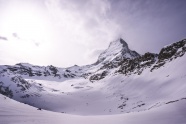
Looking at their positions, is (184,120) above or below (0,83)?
below

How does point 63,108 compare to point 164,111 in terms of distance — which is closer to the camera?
point 164,111

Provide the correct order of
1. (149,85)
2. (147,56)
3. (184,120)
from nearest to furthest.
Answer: (184,120), (149,85), (147,56)

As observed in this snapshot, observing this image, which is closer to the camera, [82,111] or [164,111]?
[164,111]

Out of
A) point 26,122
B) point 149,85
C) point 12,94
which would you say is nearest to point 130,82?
point 149,85

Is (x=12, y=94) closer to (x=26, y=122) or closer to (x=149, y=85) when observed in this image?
(x=149, y=85)

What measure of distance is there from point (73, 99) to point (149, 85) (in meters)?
27.5

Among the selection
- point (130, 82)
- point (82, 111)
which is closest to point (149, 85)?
point (130, 82)

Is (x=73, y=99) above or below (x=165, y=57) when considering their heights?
below

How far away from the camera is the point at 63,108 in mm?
50750

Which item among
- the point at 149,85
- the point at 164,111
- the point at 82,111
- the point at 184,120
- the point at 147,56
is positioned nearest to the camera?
the point at 184,120

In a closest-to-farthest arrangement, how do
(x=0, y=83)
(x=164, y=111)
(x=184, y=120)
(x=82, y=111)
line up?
(x=184, y=120), (x=164, y=111), (x=82, y=111), (x=0, y=83)

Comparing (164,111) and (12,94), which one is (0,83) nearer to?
(12,94)

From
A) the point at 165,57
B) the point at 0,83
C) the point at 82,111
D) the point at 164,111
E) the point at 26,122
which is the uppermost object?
the point at 165,57

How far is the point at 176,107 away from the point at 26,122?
10.8m
